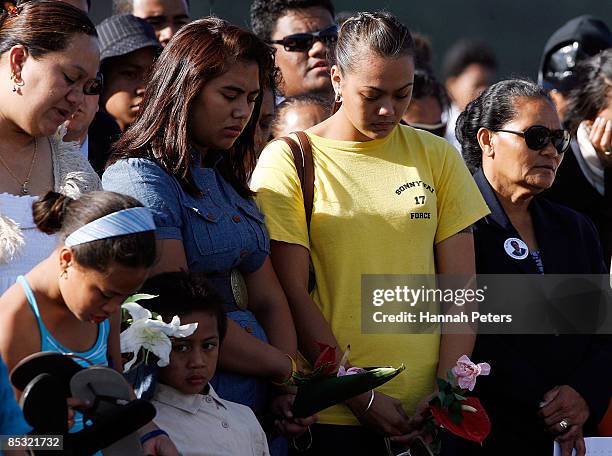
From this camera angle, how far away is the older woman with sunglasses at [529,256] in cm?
431

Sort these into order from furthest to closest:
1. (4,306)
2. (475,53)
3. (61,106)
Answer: (475,53) → (61,106) → (4,306)

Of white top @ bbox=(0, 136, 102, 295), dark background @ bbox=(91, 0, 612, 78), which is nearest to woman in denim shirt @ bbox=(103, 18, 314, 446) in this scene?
white top @ bbox=(0, 136, 102, 295)

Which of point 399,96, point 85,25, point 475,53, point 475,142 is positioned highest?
point 85,25

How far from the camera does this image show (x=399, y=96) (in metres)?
4.03

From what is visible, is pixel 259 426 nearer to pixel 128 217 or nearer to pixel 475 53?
pixel 128 217

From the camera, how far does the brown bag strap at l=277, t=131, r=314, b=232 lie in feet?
13.1

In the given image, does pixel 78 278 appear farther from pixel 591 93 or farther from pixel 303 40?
pixel 591 93

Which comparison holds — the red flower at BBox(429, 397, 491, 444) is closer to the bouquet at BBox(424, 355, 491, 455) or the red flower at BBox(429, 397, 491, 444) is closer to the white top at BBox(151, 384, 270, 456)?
the bouquet at BBox(424, 355, 491, 455)

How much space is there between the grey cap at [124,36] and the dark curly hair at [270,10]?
1011 millimetres

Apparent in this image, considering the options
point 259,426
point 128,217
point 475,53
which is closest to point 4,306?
point 128,217

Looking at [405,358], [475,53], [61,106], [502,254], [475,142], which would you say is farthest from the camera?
[475,53]

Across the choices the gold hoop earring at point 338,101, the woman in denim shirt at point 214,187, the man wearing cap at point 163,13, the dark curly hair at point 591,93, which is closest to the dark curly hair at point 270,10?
the man wearing cap at point 163,13

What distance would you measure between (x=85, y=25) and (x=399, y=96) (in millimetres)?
1099

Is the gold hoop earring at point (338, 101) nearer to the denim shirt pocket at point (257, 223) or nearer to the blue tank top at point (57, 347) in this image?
the denim shirt pocket at point (257, 223)
